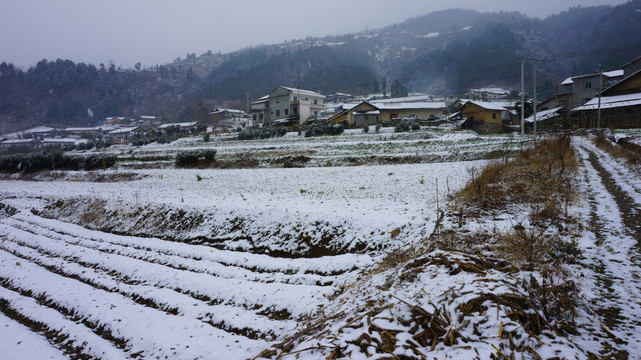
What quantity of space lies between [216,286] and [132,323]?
6.10ft

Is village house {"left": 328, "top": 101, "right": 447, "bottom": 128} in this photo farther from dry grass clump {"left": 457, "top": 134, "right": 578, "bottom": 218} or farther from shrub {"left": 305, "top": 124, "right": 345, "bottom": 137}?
dry grass clump {"left": 457, "top": 134, "right": 578, "bottom": 218}

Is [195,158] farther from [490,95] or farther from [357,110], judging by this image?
[490,95]

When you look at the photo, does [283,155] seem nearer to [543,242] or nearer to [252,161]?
[252,161]

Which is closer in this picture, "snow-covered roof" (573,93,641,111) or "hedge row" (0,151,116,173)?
"hedge row" (0,151,116,173)

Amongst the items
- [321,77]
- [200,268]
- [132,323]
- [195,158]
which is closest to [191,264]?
[200,268]

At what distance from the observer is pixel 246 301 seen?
6539 millimetres

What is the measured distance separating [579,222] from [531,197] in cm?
191

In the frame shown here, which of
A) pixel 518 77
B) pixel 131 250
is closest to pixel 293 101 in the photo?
pixel 131 250

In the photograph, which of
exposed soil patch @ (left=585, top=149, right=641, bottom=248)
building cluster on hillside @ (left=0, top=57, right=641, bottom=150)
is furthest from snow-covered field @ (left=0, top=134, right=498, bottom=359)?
building cluster on hillside @ (left=0, top=57, right=641, bottom=150)

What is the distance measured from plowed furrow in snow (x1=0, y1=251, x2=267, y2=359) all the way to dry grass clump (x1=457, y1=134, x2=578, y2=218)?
719 centimetres

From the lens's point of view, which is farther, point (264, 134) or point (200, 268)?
point (264, 134)

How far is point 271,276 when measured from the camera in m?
7.43

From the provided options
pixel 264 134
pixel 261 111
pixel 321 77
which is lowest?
pixel 264 134

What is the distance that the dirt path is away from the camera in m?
3.27
